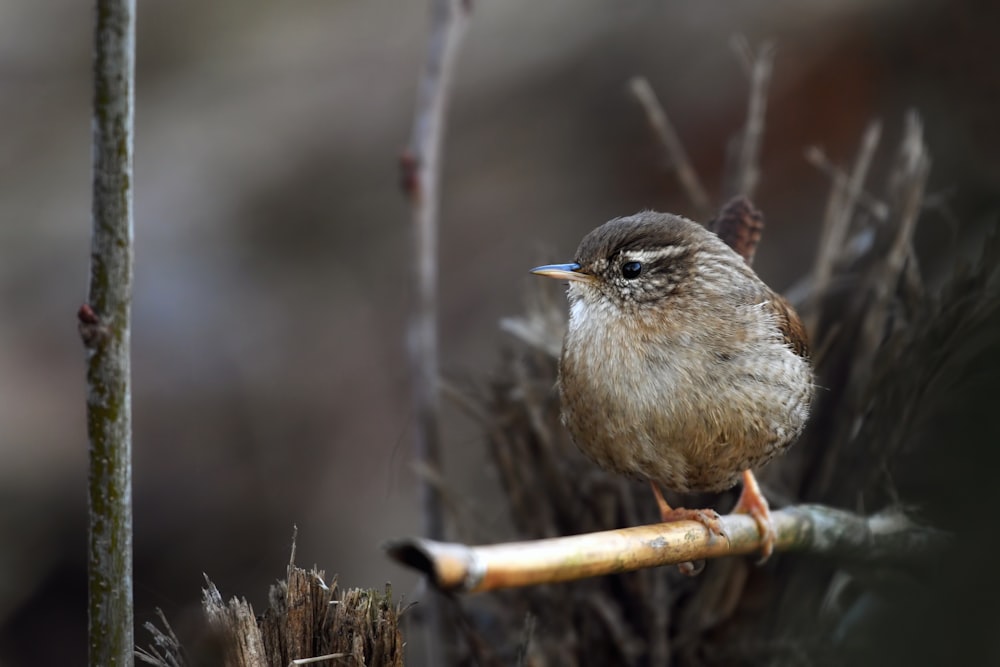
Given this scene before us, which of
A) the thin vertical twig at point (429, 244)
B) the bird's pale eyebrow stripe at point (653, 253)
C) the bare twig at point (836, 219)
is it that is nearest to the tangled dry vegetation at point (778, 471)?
the bare twig at point (836, 219)

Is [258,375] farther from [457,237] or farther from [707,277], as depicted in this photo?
[707,277]

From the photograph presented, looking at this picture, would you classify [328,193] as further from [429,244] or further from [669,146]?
[669,146]

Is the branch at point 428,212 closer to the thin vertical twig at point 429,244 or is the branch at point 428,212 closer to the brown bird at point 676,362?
the thin vertical twig at point 429,244

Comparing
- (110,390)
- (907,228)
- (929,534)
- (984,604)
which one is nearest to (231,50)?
(907,228)

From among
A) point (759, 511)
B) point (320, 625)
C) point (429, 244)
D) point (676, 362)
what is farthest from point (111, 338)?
point (429, 244)

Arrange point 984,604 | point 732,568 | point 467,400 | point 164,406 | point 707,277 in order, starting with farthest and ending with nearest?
point 164,406 → point 467,400 → point 732,568 → point 707,277 → point 984,604

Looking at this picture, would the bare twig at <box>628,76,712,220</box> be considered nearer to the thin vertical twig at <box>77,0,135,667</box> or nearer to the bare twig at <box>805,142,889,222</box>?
the bare twig at <box>805,142,889,222</box>

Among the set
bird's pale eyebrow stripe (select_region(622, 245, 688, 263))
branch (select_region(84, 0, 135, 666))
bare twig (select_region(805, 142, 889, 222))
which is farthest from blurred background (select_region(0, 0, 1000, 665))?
branch (select_region(84, 0, 135, 666))
